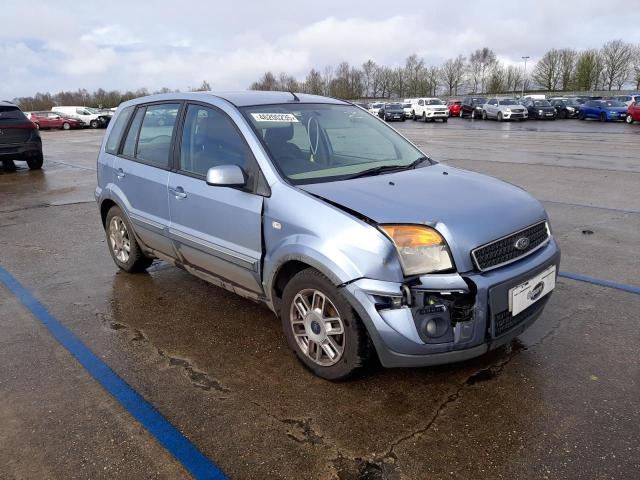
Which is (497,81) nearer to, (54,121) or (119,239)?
(54,121)

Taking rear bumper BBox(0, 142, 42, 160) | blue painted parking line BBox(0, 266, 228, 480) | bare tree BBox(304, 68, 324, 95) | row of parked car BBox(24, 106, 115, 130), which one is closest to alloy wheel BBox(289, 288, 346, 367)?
blue painted parking line BBox(0, 266, 228, 480)

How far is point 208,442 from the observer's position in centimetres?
271

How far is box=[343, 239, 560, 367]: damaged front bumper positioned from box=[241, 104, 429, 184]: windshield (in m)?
1.00

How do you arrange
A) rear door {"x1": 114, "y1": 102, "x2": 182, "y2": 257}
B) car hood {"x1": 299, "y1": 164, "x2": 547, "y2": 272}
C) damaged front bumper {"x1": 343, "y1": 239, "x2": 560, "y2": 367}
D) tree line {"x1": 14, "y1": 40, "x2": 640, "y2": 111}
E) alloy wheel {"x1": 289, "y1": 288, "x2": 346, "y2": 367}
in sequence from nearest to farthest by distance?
damaged front bumper {"x1": 343, "y1": 239, "x2": 560, "y2": 367} → car hood {"x1": 299, "y1": 164, "x2": 547, "y2": 272} → alloy wheel {"x1": 289, "y1": 288, "x2": 346, "y2": 367} → rear door {"x1": 114, "y1": 102, "x2": 182, "y2": 257} → tree line {"x1": 14, "y1": 40, "x2": 640, "y2": 111}

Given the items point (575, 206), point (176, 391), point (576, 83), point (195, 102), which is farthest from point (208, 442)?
point (576, 83)

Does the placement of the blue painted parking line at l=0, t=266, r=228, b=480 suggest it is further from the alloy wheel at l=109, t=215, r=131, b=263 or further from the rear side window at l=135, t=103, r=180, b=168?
the rear side window at l=135, t=103, r=180, b=168

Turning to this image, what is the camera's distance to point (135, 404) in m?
3.06

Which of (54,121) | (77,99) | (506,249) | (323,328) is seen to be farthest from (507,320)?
(77,99)

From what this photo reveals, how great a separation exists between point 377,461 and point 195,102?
2987 millimetres

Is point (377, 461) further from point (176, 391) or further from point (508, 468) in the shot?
point (176, 391)

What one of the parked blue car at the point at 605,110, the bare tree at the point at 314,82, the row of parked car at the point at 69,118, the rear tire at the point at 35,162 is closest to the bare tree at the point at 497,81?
the bare tree at the point at 314,82

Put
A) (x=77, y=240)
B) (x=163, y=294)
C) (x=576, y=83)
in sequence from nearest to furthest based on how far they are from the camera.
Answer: (x=163, y=294), (x=77, y=240), (x=576, y=83)

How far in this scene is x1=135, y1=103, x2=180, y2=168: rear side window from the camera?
4.34 metres

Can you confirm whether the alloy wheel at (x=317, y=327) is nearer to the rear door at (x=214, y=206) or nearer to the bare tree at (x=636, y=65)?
the rear door at (x=214, y=206)
